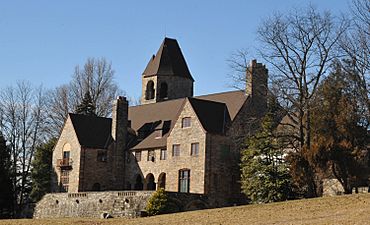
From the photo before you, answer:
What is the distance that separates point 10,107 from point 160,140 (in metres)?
18.0

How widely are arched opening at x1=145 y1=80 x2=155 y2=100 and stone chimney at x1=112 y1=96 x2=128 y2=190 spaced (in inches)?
395

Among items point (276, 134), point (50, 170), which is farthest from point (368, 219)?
point (50, 170)

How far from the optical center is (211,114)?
58000mm

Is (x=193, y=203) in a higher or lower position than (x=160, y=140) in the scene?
lower

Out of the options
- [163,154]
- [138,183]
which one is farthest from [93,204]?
[138,183]

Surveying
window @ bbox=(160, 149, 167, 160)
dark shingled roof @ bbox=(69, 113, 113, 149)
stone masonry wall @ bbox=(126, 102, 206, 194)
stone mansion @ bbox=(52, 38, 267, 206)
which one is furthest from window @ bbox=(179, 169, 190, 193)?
dark shingled roof @ bbox=(69, 113, 113, 149)

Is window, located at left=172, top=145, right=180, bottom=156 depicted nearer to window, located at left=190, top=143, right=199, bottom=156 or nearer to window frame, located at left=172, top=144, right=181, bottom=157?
window frame, located at left=172, top=144, right=181, bottom=157

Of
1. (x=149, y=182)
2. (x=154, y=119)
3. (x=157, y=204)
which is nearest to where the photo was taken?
(x=157, y=204)

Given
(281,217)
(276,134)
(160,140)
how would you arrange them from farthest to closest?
(160,140), (276,134), (281,217)

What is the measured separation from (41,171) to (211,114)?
1925cm

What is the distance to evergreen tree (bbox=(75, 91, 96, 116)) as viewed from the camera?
7506 cm

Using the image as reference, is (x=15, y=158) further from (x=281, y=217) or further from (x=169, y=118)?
(x=281, y=217)

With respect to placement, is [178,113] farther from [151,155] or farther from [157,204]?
[157,204]

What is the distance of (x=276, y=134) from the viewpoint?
160 ft
